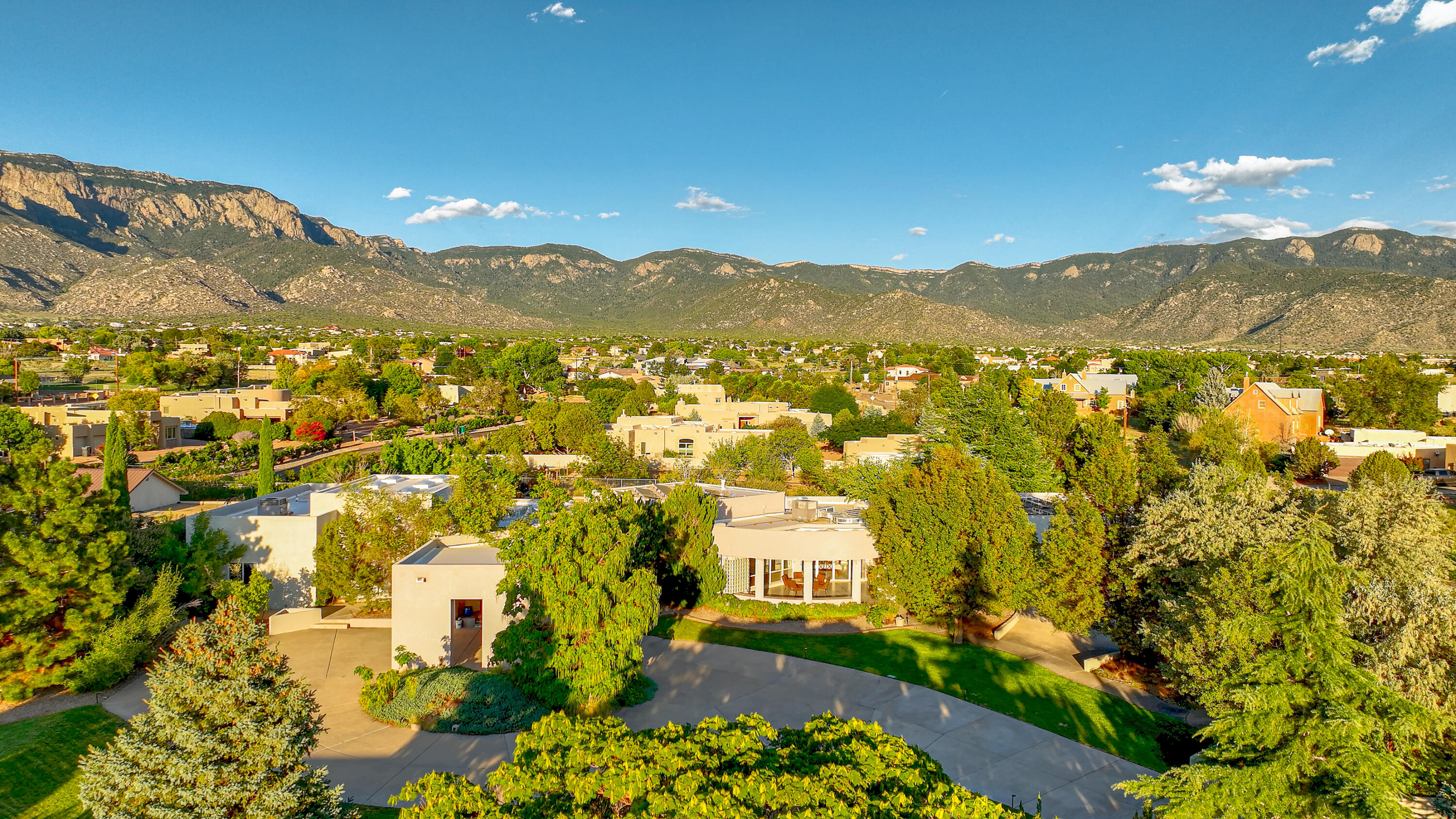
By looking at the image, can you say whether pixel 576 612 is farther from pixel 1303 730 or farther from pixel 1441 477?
pixel 1441 477

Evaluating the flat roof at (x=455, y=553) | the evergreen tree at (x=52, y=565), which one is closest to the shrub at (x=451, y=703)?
the flat roof at (x=455, y=553)

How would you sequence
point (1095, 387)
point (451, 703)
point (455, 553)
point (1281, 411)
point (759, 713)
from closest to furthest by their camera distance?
point (451, 703) < point (759, 713) < point (455, 553) < point (1281, 411) < point (1095, 387)

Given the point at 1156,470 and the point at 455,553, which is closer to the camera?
the point at 455,553

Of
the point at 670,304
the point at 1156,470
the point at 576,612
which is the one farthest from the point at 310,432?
the point at 670,304

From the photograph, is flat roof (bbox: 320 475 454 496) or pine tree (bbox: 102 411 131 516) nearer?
pine tree (bbox: 102 411 131 516)

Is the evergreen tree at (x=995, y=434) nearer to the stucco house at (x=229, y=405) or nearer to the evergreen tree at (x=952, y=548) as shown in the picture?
the evergreen tree at (x=952, y=548)

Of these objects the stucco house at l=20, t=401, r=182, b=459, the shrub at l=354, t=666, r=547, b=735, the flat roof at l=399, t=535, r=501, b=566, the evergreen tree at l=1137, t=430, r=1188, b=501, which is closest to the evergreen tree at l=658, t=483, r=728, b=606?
the flat roof at l=399, t=535, r=501, b=566

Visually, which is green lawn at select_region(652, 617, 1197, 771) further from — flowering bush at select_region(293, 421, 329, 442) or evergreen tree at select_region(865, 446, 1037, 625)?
flowering bush at select_region(293, 421, 329, 442)

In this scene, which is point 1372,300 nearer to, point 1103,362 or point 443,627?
point 1103,362
